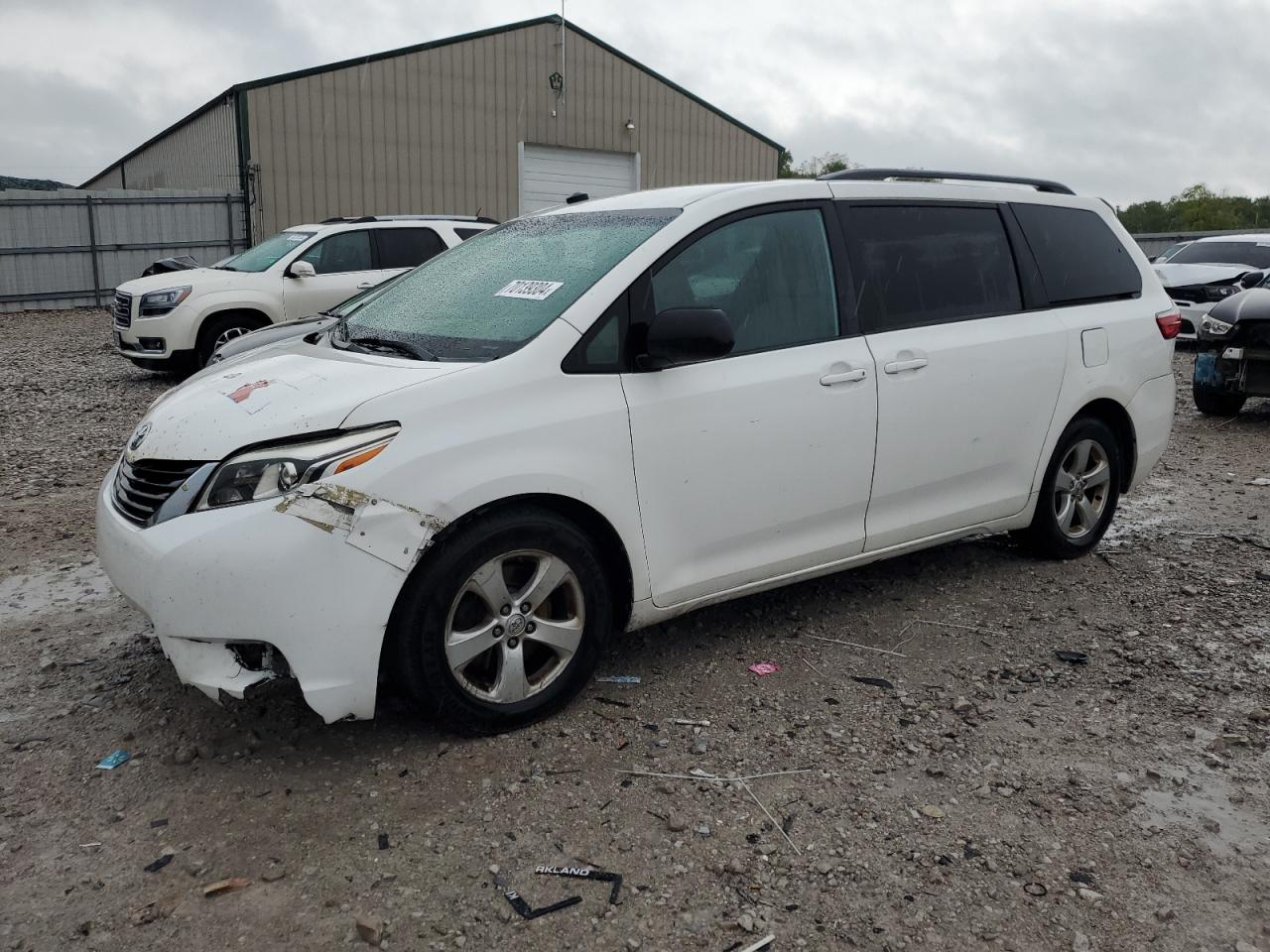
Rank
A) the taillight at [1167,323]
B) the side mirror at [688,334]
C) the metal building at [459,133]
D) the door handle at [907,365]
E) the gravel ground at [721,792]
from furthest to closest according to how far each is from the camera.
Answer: the metal building at [459,133] < the taillight at [1167,323] < the door handle at [907,365] < the side mirror at [688,334] < the gravel ground at [721,792]

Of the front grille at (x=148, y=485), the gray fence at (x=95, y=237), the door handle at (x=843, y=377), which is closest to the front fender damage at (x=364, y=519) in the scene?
the front grille at (x=148, y=485)

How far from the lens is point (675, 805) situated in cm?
317

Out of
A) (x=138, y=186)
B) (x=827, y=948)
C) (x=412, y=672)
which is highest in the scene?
(x=138, y=186)

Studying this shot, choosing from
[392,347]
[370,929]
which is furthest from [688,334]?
[370,929]

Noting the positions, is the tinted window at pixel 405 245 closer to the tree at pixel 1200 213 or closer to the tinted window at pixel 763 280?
the tinted window at pixel 763 280

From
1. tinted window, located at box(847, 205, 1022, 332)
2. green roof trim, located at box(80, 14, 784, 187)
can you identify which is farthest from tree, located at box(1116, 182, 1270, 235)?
tinted window, located at box(847, 205, 1022, 332)

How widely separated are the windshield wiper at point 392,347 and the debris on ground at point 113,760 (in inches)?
60.1

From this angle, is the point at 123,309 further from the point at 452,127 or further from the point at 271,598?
the point at 452,127

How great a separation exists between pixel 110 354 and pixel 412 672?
12127mm

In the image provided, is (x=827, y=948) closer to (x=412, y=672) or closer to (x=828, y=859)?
(x=828, y=859)

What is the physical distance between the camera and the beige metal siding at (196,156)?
20344 millimetres

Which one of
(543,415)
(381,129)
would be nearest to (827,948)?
(543,415)

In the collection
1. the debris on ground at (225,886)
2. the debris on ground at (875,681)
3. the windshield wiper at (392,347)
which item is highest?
the windshield wiper at (392,347)

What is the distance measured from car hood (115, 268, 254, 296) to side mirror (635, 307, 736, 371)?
Result: 8.82 metres
